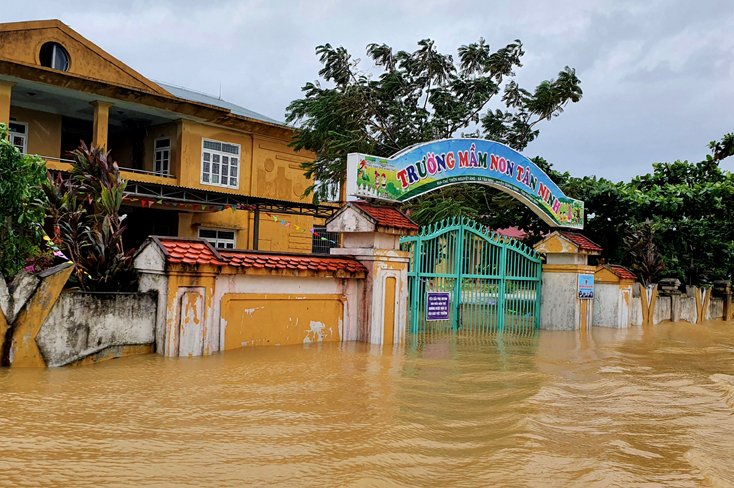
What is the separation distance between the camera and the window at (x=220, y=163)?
65.4 ft

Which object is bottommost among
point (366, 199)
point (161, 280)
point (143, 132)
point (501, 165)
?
point (161, 280)

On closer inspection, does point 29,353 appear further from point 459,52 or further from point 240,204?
point 459,52

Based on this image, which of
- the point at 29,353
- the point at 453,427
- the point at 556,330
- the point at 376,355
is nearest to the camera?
the point at 453,427

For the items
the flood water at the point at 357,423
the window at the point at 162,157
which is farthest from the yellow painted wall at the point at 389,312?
the window at the point at 162,157

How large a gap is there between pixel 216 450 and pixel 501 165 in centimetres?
836

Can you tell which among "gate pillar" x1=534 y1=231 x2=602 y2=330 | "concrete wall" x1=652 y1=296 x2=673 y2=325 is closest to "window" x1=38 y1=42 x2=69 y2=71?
"gate pillar" x1=534 y1=231 x2=602 y2=330

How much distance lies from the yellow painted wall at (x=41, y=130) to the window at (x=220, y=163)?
167 inches

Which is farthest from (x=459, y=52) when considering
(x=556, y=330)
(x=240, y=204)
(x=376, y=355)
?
(x=376, y=355)

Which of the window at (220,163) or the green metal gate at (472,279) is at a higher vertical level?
the window at (220,163)

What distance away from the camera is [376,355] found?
7.75 metres

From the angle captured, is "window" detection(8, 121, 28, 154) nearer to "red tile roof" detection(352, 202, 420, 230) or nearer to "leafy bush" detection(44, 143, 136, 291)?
"leafy bush" detection(44, 143, 136, 291)

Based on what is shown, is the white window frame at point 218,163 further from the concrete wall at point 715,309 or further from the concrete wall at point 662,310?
the concrete wall at point 715,309

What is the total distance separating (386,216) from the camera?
891cm

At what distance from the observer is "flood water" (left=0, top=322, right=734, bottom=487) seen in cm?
347
